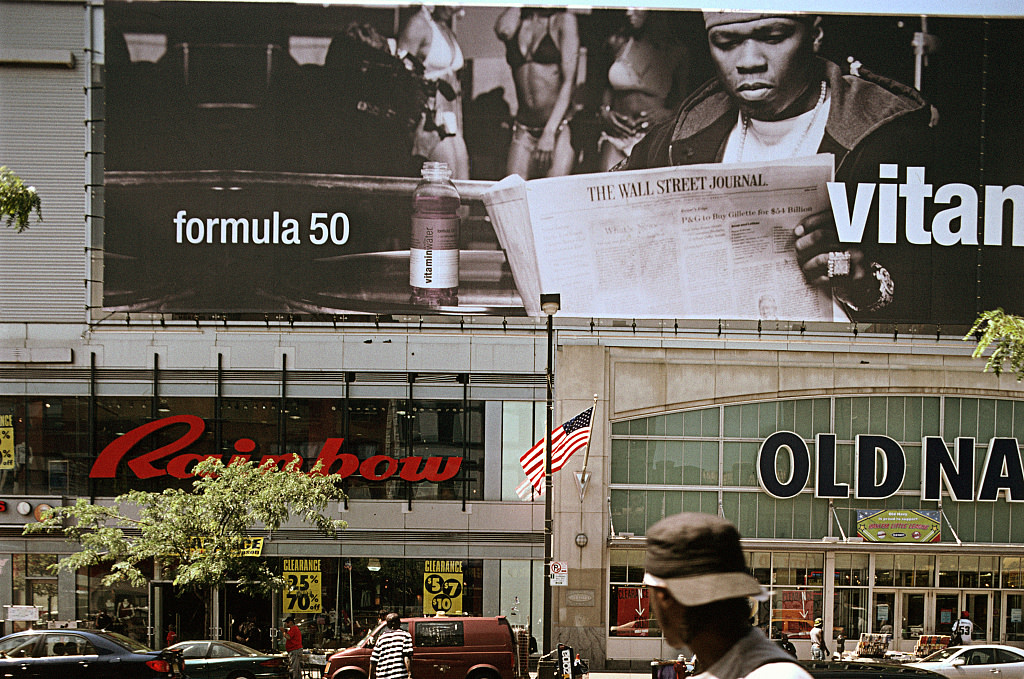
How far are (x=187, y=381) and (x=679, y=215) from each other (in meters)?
15.1

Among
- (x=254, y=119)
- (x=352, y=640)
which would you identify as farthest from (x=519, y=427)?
(x=254, y=119)

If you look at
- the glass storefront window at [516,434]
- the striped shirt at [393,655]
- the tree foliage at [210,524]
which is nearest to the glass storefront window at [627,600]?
the glass storefront window at [516,434]

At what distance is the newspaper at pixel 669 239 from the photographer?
31359mm

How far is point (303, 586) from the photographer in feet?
99.4

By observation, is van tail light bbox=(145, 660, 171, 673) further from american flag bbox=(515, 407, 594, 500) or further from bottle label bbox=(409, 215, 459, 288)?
bottle label bbox=(409, 215, 459, 288)

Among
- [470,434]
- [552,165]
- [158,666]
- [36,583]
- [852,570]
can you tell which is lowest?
[36,583]

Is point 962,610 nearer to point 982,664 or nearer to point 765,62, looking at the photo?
point 982,664

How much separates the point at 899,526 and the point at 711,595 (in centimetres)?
3115

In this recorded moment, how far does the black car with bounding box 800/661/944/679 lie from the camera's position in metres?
18.7

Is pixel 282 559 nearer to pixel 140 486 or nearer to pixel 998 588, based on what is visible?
pixel 140 486

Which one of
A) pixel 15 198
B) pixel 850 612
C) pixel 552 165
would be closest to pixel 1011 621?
pixel 850 612

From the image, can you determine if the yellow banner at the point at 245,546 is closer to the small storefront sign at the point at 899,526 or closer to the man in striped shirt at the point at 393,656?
the man in striped shirt at the point at 393,656

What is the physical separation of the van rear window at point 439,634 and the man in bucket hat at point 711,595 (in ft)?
67.7

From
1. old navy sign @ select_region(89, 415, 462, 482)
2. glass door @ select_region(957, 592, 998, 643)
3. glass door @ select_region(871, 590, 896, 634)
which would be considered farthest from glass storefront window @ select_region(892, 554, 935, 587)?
old navy sign @ select_region(89, 415, 462, 482)
